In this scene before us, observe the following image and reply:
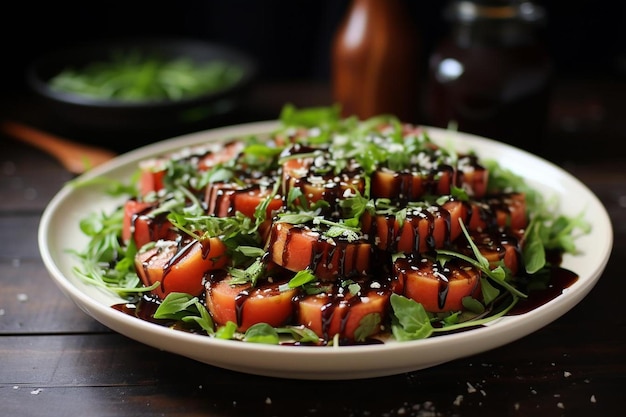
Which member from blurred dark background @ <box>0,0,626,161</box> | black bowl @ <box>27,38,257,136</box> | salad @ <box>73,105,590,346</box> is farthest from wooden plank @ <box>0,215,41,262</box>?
blurred dark background @ <box>0,0,626,161</box>

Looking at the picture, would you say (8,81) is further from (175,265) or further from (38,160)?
(175,265)

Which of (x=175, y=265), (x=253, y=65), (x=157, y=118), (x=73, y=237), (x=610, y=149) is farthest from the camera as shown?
(x=253, y=65)

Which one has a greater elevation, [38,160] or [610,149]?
[610,149]

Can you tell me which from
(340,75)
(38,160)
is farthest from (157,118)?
(340,75)

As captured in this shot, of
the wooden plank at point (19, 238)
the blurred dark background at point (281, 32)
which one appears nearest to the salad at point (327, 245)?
the wooden plank at point (19, 238)

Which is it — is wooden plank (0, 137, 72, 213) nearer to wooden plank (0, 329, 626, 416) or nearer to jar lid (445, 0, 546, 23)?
wooden plank (0, 329, 626, 416)

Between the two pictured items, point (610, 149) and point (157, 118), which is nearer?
point (157, 118)

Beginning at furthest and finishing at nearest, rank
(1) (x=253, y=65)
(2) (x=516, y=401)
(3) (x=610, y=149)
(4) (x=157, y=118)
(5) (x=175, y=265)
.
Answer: (1) (x=253, y=65), (3) (x=610, y=149), (4) (x=157, y=118), (5) (x=175, y=265), (2) (x=516, y=401)

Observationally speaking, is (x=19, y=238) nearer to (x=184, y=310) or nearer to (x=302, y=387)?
(x=184, y=310)
